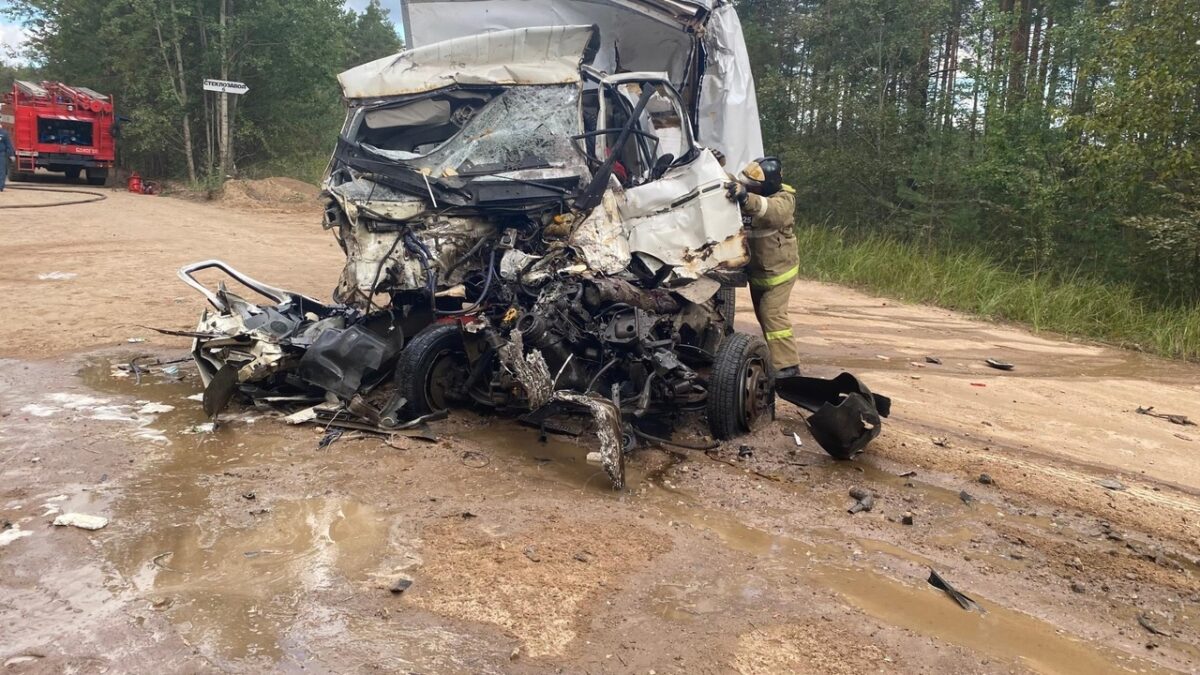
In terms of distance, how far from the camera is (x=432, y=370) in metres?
5.01

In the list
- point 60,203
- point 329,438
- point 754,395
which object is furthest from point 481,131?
point 60,203

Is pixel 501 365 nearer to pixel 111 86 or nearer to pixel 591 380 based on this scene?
pixel 591 380

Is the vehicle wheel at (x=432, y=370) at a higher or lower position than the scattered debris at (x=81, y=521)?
higher

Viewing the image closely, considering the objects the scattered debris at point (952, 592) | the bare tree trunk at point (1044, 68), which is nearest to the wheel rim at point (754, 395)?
the scattered debris at point (952, 592)

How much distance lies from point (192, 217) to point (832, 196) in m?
12.9

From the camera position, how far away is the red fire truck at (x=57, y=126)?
2028 cm

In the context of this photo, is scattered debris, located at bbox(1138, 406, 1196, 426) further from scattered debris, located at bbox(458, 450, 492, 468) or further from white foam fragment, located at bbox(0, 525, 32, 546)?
white foam fragment, located at bbox(0, 525, 32, 546)

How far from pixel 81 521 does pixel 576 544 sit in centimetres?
212

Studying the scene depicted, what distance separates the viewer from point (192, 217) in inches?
616

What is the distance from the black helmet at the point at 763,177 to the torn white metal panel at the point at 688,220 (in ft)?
1.84

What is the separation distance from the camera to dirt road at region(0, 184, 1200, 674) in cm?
273

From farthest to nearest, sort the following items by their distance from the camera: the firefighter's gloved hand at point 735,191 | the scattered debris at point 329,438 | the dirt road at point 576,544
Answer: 1. the firefighter's gloved hand at point 735,191
2. the scattered debris at point 329,438
3. the dirt road at point 576,544

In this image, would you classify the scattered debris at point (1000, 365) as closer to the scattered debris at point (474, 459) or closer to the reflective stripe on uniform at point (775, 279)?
the reflective stripe on uniform at point (775, 279)

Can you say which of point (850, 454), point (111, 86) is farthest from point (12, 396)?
point (111, 86)
